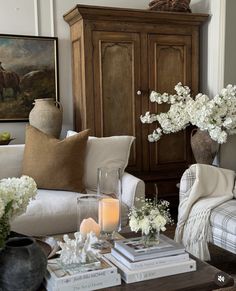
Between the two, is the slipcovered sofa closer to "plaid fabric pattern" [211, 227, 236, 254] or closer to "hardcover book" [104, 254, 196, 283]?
"plaid fabric pattern" [211, 227, 236, 254]

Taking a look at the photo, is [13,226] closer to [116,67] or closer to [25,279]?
[25,279]

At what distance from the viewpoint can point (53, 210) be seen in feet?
8.01

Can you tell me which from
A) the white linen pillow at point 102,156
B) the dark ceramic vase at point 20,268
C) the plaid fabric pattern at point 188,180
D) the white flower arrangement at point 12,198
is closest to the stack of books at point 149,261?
the dark ceramic vase at point 20,268

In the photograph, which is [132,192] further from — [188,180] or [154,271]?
[154,271]

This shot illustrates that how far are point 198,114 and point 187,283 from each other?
6.61 ft

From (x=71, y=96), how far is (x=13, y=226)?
1827 mm

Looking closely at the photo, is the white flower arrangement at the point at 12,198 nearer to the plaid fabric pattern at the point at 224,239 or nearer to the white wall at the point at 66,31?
the plaid fabric pattern at the point at 224,239

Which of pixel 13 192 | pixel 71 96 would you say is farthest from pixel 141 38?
pixel 13 192

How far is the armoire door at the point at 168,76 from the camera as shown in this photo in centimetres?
369

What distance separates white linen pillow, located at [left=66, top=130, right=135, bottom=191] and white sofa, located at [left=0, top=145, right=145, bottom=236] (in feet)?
0.65

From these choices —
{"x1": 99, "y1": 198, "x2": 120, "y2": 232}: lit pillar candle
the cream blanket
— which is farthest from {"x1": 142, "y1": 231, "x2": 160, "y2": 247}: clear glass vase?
the cream blanket

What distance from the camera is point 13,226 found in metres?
2.34

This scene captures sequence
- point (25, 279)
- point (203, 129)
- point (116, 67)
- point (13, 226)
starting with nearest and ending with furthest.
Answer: point (25, 279)
point (13, 226)
point (203, 129)
point (116, 67)

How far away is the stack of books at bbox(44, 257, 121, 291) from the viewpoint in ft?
4.63
